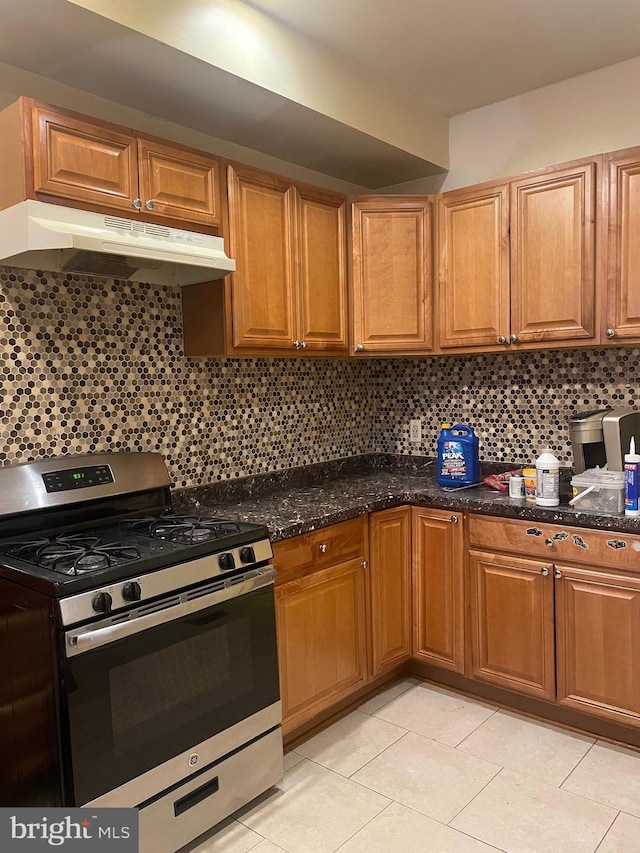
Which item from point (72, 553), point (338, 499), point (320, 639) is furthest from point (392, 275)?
point (72, 553)

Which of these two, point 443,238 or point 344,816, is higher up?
point 443,238

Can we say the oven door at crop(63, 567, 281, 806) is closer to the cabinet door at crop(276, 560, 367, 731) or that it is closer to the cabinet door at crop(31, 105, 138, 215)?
the cabinet door at crop(276, 560, 367, 731)

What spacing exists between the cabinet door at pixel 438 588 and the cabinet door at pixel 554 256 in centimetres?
87

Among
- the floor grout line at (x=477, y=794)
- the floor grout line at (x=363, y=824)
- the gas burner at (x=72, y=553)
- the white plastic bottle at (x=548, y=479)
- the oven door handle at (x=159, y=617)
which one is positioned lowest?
the floor grout line at (x=363, y=824)

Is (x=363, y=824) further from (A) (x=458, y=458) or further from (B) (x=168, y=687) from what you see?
(A) (x=458, y=458)

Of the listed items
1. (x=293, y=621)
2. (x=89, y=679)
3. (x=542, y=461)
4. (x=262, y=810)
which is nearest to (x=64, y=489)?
(x=89, y=679)

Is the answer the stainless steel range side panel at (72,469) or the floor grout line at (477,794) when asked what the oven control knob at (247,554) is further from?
the floor grout line at (477,794)

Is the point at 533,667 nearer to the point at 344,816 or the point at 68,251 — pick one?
the point at 344,816

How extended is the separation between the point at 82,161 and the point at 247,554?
4.33 ft

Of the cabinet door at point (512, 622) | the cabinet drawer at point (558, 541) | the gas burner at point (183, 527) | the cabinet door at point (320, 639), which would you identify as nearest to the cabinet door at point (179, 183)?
the gas burner at point (183, 527)

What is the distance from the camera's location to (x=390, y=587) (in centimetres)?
286

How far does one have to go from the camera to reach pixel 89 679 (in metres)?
1.67

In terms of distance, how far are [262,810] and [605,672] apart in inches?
51.4

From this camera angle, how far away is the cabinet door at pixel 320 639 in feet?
7.78
